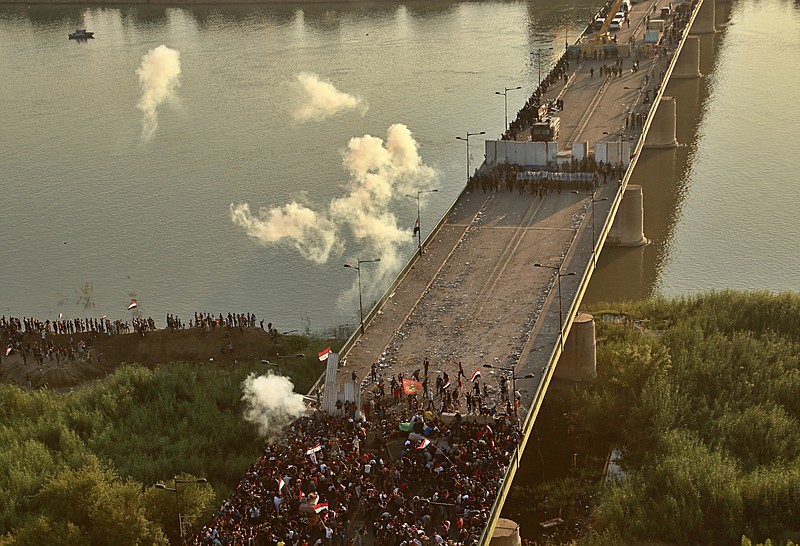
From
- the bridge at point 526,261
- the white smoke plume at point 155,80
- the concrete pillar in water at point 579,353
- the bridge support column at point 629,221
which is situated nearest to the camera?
the bridge at point 526,261

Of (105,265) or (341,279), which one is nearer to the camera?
(341,279)

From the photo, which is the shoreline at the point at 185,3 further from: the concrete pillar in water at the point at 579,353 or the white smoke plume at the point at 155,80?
the concrete pillar in water at the point at 579,353

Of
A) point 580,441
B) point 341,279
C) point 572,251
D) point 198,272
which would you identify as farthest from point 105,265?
point 580,441

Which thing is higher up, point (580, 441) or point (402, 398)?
point (402, 398)

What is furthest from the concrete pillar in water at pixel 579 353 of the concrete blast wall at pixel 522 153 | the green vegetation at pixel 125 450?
the concrete blast wall at pixel 522 153

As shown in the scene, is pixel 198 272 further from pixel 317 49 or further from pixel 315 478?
pixel 317 49

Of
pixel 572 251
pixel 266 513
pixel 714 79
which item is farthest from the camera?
pixel 714 79

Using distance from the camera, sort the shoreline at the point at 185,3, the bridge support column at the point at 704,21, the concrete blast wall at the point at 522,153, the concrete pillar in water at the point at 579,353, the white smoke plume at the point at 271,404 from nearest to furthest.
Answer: the white smoke plume at the point at 271,404 → the concrete pillar in water at the point at 579,353 → the concrete blast wall at the point at 522,153 → the bridge support column at the point at 704,21 → the shoreline at the point at 185,3
